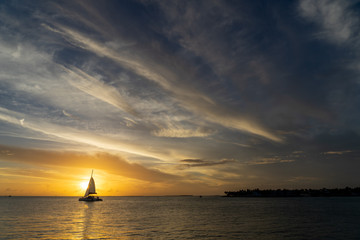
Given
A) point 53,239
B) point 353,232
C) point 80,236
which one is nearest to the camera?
point 53,239

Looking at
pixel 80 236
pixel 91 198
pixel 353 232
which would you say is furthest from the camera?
pixel 91 198

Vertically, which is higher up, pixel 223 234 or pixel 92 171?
pixel 92 171

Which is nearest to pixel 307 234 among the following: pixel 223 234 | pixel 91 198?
pixel 223 234

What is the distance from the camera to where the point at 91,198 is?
192 meters

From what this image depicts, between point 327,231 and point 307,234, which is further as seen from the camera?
point 327,231

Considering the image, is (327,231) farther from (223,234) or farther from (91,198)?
(91,198)

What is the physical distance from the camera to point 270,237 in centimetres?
4125

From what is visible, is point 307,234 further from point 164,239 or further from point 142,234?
point 142,234

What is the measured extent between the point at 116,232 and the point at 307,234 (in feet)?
119

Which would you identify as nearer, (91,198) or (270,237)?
(270,237)

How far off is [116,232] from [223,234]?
20.7m

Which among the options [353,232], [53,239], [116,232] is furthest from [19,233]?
[353,232]

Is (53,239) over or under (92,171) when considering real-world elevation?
under

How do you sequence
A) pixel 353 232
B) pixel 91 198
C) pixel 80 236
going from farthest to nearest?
pixel 91 198 < pixel 353 232 < pixel 80 236
